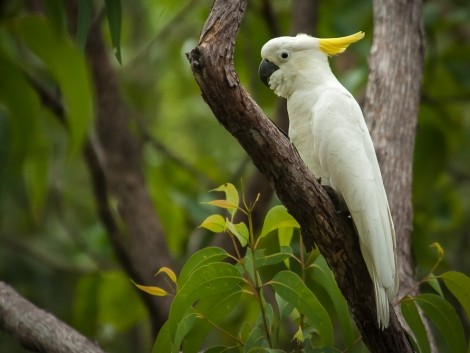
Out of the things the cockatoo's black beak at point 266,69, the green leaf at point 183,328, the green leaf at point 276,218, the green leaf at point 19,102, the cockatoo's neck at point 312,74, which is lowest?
Answer: the green leaf at point 183,328

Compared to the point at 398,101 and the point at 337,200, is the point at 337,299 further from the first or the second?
the point at 398,101

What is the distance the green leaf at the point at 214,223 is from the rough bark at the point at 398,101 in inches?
25.1

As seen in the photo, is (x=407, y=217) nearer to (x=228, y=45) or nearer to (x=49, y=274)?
(x=228, y=45)

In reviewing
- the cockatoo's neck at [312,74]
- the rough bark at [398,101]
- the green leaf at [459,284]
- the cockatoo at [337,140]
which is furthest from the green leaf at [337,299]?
the cockatoo's neck at [312,74]

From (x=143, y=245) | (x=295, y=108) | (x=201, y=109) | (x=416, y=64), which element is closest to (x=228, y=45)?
(x=295, y=108)

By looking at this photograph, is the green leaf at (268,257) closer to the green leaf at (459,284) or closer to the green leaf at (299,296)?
the green leaf at (299,296)

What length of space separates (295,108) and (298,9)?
118 cm

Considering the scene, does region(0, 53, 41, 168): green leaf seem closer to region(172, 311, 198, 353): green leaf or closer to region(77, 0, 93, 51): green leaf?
region(77, 0, 93, 51): green leaf

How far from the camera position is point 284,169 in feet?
5.18

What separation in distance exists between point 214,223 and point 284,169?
0.22 metres

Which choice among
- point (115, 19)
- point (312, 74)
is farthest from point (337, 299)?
point (115, 19)

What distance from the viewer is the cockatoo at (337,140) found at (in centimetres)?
177

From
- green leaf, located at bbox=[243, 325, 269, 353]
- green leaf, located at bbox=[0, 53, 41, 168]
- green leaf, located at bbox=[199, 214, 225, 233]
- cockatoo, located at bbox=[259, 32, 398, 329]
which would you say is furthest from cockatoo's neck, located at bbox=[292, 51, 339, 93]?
green leaf, located at bbox=[0, 53, 41, 168]

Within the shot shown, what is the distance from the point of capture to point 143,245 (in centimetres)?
306
